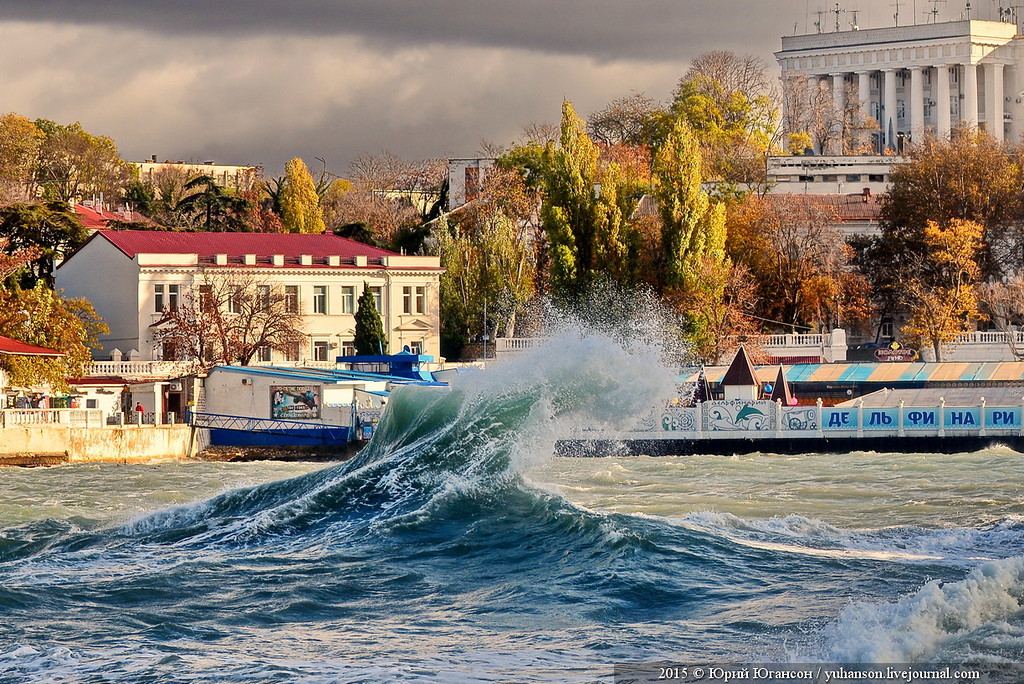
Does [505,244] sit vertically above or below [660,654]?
above

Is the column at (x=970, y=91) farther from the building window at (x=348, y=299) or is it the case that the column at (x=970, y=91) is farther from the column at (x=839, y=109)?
the building window at (x=348, y=299)

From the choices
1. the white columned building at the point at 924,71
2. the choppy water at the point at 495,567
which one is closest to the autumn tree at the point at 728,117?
the white columned building at the point at 924,71

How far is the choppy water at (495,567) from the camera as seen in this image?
50.2ft

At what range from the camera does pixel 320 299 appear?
67500mm

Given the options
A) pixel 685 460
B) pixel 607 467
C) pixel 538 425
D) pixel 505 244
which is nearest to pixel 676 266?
pixel 505 244

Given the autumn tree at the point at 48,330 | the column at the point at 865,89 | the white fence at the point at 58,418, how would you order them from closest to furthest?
1. the white fence at the point at 58,418
2. the autumn tree at the point at 48,330
3. the column at the point at 865,89

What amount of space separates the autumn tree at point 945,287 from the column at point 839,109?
149ft

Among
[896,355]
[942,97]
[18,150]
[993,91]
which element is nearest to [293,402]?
[896,355]

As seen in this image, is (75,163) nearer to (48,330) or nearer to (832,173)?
(832,173)

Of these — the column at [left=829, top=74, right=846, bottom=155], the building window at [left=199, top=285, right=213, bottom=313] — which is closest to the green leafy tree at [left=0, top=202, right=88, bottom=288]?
the building window at [left=199, top=285, right=213, bottom=313]

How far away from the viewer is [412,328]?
225 ft

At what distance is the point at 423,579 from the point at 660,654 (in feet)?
16.1

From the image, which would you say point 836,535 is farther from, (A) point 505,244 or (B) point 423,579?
(A) point 505,244

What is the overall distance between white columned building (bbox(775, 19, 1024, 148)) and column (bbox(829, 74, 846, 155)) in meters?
0.12
